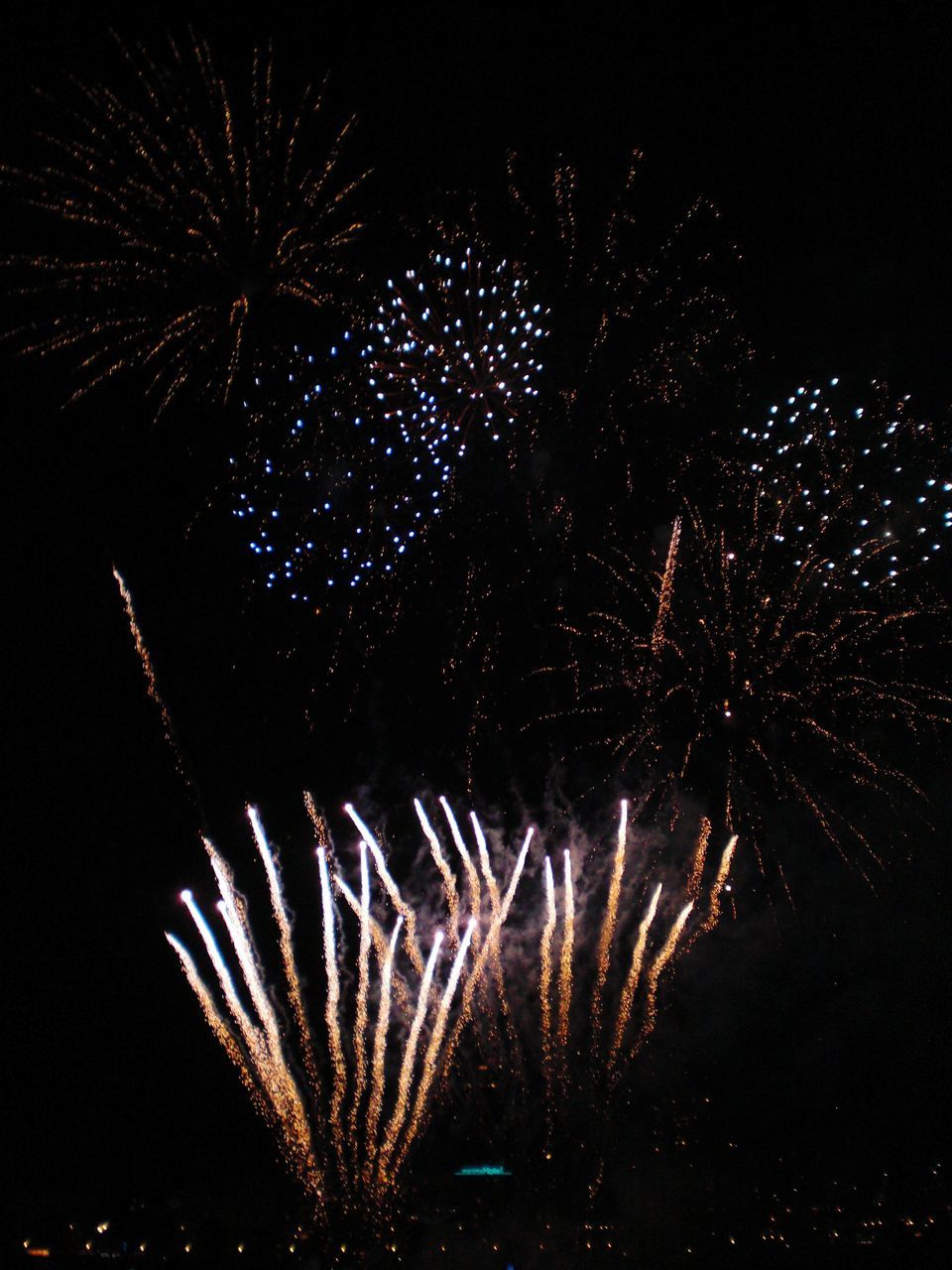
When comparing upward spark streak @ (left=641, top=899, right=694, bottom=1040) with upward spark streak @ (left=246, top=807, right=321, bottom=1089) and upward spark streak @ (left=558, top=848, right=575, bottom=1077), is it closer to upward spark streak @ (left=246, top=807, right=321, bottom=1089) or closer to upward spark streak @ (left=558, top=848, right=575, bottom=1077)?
upward spark streak @ (left=558, top=848, right=575, bottom=1077)

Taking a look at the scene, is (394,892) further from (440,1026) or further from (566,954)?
(566,954)

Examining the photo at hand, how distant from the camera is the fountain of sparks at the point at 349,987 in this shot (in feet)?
37.0

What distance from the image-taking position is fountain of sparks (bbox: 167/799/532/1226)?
444 inches

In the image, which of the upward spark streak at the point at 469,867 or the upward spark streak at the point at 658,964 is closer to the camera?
the upward spark streak at the point at 469,867

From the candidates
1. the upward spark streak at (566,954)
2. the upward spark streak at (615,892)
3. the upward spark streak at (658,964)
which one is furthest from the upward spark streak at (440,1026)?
the upward spark streak at (658,964)

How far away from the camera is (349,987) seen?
13555 millimetres

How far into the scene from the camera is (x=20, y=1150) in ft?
51.5

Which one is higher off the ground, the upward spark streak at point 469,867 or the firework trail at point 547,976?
the upward spark streak at point 469,867

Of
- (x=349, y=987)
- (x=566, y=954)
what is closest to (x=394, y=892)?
(x=349, y=987)

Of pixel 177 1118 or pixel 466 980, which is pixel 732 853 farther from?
Result: pixel 177 1118

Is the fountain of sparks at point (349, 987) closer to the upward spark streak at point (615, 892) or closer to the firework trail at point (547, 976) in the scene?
the firework trail at point (547, 976)

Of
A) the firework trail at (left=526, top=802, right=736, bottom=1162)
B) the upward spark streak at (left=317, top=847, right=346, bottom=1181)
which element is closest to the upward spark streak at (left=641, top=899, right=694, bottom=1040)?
the firework trail at (left=526, top=802, right=736, bottom=1162)

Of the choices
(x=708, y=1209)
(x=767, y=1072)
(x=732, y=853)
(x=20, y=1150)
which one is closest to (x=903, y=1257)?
(x=708, y=1209)

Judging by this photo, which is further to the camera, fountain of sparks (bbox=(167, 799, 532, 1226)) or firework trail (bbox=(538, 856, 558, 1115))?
firework trail (bbox=(538, 856, 558, 1115))
